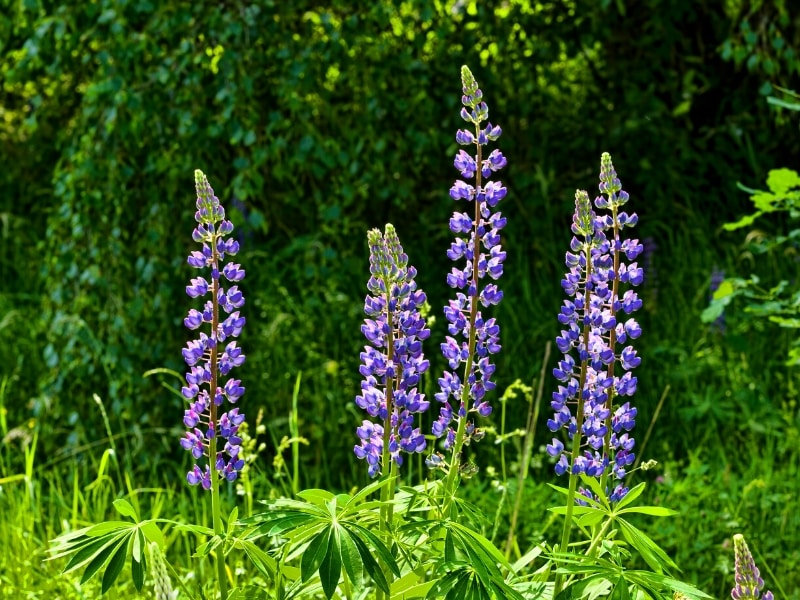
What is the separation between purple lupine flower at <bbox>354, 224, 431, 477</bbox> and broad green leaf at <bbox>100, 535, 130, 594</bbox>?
1.39ft

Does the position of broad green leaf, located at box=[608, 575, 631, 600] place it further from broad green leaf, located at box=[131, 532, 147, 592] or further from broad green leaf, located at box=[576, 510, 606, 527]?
broad green leaf, located at box=[131, 532, 147, 592]

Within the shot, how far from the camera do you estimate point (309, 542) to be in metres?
1.82

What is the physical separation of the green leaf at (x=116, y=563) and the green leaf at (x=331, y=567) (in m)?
0.36

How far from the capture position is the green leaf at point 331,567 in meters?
1.73

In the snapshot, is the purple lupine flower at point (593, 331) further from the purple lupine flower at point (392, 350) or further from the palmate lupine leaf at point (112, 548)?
the palmate lupine leaf at point (112, 548)

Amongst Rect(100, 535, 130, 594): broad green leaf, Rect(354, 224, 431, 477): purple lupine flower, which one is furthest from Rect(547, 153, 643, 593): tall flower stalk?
Rect(100, 535, 130, 594): broad green leaf

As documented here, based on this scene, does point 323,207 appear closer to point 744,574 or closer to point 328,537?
point 328,537

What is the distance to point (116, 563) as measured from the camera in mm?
1883

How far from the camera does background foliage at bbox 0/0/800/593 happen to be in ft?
13.5

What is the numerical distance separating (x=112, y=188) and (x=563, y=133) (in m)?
2.27

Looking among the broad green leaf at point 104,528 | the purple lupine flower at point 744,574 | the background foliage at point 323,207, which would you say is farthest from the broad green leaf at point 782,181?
the broad green leaf at point 104,528

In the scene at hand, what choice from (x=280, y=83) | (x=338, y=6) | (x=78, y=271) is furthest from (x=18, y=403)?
(x=338, y=6)

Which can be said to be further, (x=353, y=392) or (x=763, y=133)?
(x=763, y=133)

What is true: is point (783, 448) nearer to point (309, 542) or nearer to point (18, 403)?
point (309, 542)
